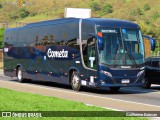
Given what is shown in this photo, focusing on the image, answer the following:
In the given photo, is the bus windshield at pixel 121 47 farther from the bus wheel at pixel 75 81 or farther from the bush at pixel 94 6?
the bush at pixel 94 6

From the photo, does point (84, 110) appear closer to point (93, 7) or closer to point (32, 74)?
point (32, 74)

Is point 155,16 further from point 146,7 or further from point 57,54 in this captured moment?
point 57,54

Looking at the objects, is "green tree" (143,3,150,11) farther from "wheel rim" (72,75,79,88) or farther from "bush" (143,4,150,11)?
"wheel rim" (72,75,79,88)

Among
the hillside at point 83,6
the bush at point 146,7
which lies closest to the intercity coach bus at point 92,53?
the hillside at point 83,6

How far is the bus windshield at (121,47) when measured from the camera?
21.5m

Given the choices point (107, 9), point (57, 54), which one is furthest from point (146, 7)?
point (57, 54)

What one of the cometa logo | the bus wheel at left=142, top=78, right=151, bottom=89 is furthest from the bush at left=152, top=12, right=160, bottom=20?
the cometa logo

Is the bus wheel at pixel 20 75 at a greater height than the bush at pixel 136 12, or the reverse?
the bush at pixel 136 12

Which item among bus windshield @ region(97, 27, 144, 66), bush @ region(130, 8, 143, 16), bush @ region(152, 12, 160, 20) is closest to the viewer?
bus windshield @ region(97, 27, 144, 66)

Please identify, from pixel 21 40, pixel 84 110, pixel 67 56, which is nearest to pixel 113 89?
pixel 67 56

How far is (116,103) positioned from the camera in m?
18.0

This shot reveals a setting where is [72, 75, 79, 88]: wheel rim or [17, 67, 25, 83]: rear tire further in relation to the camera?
[17, 67, 25, 83]: rear tire

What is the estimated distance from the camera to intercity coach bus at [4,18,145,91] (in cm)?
2152

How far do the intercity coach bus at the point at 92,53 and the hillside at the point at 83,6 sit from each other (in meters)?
91.0
